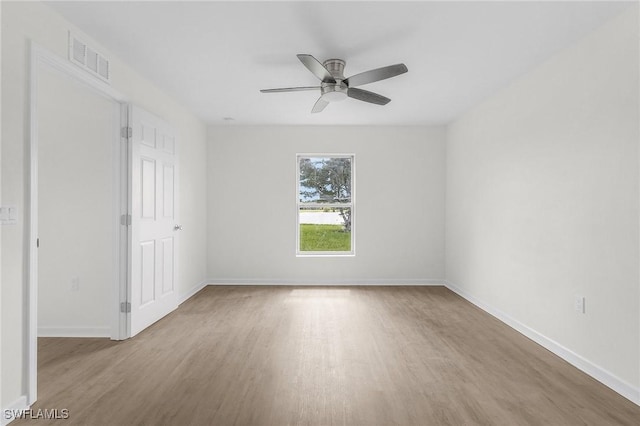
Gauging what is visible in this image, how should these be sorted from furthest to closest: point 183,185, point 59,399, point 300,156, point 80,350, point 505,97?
point 300,156, point 183,185, point 505,97, point 80,350, point 59,399

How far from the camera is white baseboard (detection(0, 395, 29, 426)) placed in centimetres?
196

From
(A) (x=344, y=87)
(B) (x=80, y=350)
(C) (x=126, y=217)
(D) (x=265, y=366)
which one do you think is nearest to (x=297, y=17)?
(A) (x=344, y=87)

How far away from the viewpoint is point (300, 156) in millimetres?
5664

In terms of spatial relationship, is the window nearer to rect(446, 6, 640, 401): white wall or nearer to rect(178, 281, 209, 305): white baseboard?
rect(178, 281, 209, 305): white baseboard

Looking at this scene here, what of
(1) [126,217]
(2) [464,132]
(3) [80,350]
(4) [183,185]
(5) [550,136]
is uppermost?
(2) [464,132]

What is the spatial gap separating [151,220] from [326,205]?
2.76 metres

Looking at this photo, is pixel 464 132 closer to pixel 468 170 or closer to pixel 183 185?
pixel 468 170

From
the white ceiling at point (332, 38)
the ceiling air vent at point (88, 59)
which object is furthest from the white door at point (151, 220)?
the white ceiling at point (332, 38)

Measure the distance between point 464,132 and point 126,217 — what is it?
13.9 feet

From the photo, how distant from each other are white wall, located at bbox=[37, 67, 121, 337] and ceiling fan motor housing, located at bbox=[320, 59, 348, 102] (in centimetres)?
199

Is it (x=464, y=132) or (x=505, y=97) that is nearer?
(x=505, y=97)

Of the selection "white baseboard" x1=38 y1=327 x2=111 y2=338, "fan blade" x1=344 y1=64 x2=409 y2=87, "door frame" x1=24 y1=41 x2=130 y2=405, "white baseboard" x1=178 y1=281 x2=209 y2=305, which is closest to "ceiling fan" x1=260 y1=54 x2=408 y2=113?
"fan blade" x1=344 y1=64 x2=409 y2=87

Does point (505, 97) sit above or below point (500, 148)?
above

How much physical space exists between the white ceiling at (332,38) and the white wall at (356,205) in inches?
60.5
